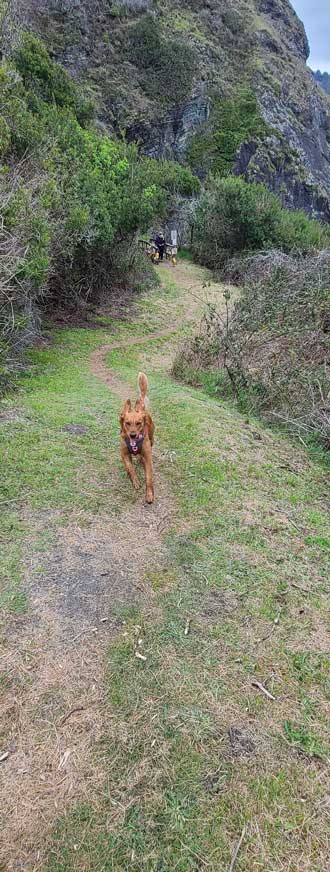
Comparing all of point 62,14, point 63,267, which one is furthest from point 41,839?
point 62,14

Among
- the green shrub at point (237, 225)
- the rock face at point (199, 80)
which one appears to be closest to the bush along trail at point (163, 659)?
the green shrub at point (237, 225)

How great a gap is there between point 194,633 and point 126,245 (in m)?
17.7

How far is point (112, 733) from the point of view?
9.61 feet

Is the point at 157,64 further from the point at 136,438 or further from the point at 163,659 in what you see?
the point at 163,659

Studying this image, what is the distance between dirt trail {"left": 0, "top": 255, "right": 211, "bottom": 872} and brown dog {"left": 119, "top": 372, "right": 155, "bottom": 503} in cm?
42

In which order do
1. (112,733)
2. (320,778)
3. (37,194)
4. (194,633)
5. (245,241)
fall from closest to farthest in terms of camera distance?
1. (320,778)
2. (112,733)
3. (194,633)
4. (37,194)
5. (245,241)

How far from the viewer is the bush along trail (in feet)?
8.13

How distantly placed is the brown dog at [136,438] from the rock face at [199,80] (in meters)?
37.1

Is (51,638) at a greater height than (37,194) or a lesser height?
lesser

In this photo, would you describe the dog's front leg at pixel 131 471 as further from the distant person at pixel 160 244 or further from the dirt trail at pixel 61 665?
the distant person at pixel 160 244

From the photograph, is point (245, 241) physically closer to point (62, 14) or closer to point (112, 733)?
point (112, 733)

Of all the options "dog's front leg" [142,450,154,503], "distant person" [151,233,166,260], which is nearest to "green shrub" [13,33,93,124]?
"distant person" [151,233,166,260]

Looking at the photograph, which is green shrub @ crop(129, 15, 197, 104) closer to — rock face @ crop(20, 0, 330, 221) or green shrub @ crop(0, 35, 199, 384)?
rock face @ crop(20, 0, 330, 221)

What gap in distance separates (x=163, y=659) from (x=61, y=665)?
757 mm
